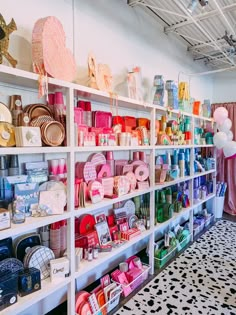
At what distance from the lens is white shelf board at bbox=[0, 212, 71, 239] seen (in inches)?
48.1

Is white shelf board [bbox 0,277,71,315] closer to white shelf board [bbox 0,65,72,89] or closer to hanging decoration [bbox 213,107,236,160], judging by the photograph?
white shelf board [bbox 0,65,72,89]

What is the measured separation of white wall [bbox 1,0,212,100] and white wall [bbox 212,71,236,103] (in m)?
1.61

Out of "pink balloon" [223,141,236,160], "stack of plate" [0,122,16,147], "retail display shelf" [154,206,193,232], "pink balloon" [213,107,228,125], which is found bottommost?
"retail display shelf" [154,206,193,232]

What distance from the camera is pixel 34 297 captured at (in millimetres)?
1351

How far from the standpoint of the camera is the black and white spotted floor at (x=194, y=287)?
189cm

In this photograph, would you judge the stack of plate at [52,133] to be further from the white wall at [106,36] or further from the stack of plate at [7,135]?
the white wall at [106,36]

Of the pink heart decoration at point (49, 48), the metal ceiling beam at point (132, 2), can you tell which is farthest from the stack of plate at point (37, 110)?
the metal ceiling beam at point (132, 2)

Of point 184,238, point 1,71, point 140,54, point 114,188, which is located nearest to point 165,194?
point 184,238

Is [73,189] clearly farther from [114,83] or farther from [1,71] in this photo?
[114,83]

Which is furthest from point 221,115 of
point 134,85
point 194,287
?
point 194,287

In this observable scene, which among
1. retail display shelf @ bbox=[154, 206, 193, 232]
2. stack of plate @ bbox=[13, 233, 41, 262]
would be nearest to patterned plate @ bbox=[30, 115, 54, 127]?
stack of plate @ bbox=[13, 233, 41, 262]

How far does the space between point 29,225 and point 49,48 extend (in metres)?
1.03

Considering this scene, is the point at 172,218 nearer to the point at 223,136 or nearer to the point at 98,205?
the point at 98,205

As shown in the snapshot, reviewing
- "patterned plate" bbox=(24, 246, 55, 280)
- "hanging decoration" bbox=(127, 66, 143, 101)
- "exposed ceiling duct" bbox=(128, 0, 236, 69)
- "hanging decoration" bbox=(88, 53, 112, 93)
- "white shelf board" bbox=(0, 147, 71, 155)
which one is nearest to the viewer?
"white shelf board" bbox=(0, 147, 71, 155)
